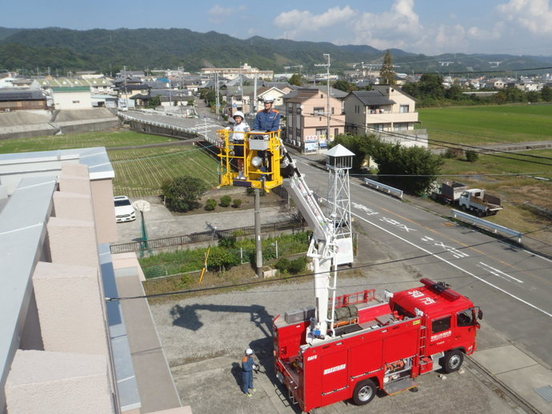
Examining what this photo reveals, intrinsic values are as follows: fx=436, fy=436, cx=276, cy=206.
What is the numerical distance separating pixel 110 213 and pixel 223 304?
7284mm

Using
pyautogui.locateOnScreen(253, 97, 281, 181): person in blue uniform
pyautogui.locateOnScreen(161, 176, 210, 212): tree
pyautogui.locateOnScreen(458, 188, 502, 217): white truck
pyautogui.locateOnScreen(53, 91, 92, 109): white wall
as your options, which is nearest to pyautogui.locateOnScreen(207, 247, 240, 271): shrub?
pyautogui.locateOnScreen(161, 176, 210, 212): tree

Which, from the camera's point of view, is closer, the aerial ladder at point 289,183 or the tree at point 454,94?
the aerial ladder at point 289,183

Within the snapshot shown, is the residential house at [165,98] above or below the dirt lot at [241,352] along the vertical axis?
above

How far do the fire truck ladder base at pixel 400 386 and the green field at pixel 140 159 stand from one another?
84.0ft

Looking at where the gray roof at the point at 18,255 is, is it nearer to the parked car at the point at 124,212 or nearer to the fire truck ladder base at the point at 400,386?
the fire truck ladder base at the point at 400,386

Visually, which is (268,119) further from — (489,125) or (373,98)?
Answer: (489,125)

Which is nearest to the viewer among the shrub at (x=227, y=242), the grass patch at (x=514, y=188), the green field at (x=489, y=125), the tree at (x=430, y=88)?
the shrub at (x=227, y=242)

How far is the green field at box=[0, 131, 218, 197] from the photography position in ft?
121

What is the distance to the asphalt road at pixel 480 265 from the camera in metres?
15.4

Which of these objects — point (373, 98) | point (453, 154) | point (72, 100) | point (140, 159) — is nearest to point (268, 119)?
point (140, 159)

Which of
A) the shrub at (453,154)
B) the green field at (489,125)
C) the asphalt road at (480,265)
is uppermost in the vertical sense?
the green field at (489,125)

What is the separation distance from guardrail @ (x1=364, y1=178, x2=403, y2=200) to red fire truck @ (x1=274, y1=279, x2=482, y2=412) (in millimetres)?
19742

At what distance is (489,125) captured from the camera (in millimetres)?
74500

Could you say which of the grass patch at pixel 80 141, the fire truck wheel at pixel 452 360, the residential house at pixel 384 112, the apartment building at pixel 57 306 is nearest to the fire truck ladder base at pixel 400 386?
the fire truck wheel at pixel 452 360
